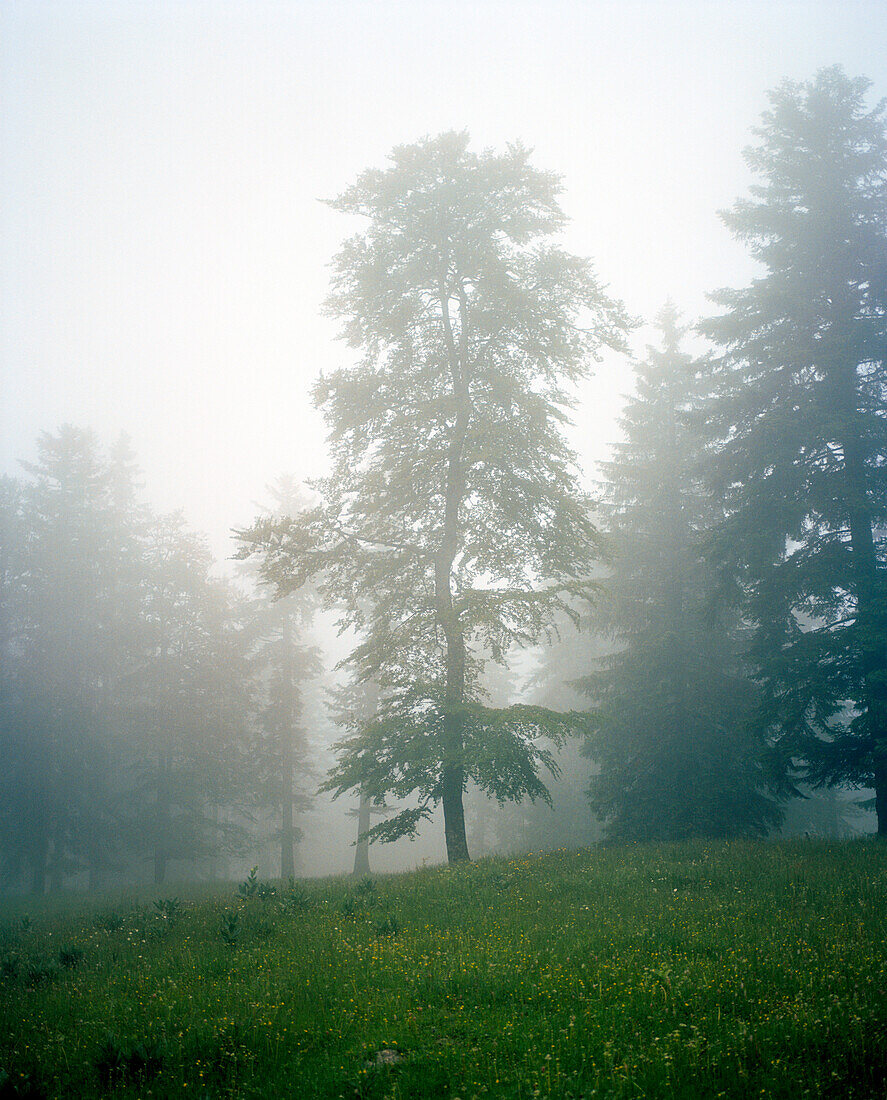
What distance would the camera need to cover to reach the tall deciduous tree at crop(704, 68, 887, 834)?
1221cm

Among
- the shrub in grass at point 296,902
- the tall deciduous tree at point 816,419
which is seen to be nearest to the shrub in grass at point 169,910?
the shrub in grass at point 296,902

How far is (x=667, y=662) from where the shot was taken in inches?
699

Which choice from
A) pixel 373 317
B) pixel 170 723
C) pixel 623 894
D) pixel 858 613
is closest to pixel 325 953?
pixel 623 894

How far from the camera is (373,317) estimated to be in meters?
14.1

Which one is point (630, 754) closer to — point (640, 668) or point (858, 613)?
point (640, 668)

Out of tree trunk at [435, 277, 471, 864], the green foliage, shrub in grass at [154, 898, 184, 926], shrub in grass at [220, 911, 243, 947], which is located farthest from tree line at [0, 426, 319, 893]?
shrub in grass at [220, 911, 243, 947]

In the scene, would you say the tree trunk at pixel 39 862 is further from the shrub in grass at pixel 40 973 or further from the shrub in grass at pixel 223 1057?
the shrub in grass at pixel 223 1057

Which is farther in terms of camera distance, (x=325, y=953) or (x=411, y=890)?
(x=411, y=890)

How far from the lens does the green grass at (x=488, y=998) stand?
14.3ft

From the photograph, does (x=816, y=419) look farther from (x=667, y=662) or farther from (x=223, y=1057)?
(x=223, y=1057)

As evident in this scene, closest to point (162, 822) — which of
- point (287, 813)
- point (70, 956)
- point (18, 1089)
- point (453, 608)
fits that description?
point (287, 813)

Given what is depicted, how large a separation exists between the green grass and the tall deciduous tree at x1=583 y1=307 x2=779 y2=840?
760 cm

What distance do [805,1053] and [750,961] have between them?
59.5 inches

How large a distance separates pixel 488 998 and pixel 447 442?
10.4 meters
